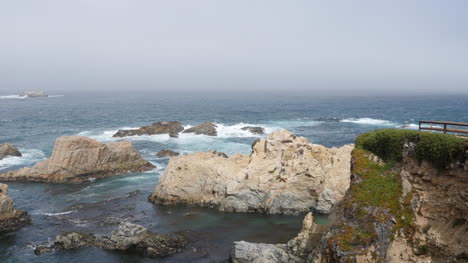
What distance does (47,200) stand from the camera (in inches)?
1565

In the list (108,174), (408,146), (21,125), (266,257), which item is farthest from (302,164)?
(21,125)

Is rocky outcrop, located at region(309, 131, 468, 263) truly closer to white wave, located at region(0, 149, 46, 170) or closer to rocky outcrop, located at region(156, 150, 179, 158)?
rocky outcrop, located at region(156, 150, 179, 158)

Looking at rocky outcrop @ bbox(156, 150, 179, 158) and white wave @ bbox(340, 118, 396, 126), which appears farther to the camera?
white wave @ bbox(340, 118, 396, 126)

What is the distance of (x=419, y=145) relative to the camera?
19.2m

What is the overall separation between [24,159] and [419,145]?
56939 mm

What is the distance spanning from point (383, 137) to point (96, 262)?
20.8m

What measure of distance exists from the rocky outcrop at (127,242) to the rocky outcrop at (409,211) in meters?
13.3

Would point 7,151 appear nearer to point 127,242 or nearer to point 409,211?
point 127,242

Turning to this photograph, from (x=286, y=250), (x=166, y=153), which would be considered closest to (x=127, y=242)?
(x=286, y=250)

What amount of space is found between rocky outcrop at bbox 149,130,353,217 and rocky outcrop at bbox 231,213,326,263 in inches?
417

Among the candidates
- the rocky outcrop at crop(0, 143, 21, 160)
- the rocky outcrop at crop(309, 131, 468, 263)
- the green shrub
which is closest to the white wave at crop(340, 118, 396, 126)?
the green shrub

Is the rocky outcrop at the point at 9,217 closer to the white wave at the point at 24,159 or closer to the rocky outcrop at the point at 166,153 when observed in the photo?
the white wave at the point at 24,159

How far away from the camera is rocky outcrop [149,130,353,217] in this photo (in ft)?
117

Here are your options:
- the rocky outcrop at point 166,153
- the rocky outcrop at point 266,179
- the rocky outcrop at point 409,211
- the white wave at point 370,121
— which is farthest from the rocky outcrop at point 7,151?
the white wave at point 370,121
